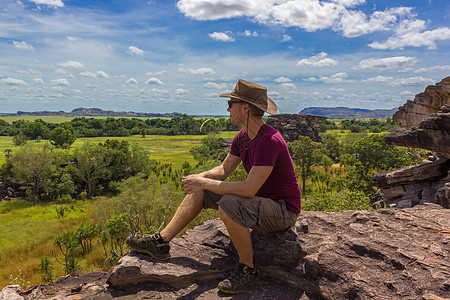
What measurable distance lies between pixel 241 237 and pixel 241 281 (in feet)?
2.07

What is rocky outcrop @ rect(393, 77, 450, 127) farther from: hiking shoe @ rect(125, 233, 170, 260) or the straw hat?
hiking shoe @ rect(125, 233, 170, 260)

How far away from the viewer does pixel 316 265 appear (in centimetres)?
410

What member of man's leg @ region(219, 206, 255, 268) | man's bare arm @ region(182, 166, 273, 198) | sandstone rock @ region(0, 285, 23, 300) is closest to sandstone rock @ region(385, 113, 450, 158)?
man's bare arm @ region(182, 166, 273, 198)

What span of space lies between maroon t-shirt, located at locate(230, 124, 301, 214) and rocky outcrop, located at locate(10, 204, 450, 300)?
30.6 inches

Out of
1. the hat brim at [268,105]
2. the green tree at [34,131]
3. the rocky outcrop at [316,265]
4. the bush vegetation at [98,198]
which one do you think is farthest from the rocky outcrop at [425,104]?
the green tree at [34,131]

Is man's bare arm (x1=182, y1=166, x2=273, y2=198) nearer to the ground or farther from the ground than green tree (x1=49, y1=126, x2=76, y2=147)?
farther from the ground

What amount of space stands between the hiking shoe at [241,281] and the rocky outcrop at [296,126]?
92096 mm

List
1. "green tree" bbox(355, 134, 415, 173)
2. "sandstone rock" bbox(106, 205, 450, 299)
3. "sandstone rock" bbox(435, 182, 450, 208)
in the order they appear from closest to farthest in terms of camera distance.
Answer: "sandstone rock" bbox(106, 205, 450, 299) → "sandstone rock" bbox(435, 182, 450, 208) → "green tree" bbox(355, 134, 415, 173)

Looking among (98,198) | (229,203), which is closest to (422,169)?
(229,203)

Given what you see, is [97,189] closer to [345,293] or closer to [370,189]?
[370,189]

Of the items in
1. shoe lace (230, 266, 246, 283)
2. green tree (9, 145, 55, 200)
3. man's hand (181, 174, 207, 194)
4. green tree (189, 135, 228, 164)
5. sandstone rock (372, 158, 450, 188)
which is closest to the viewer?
shoe lace (230, 266, 246, 283)

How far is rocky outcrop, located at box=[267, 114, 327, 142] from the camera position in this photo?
96.2 metres

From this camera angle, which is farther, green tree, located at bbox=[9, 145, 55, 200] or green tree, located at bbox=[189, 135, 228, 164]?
green tree, located at bbox=[189, 135, 228, 164]

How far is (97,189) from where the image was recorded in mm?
44906
